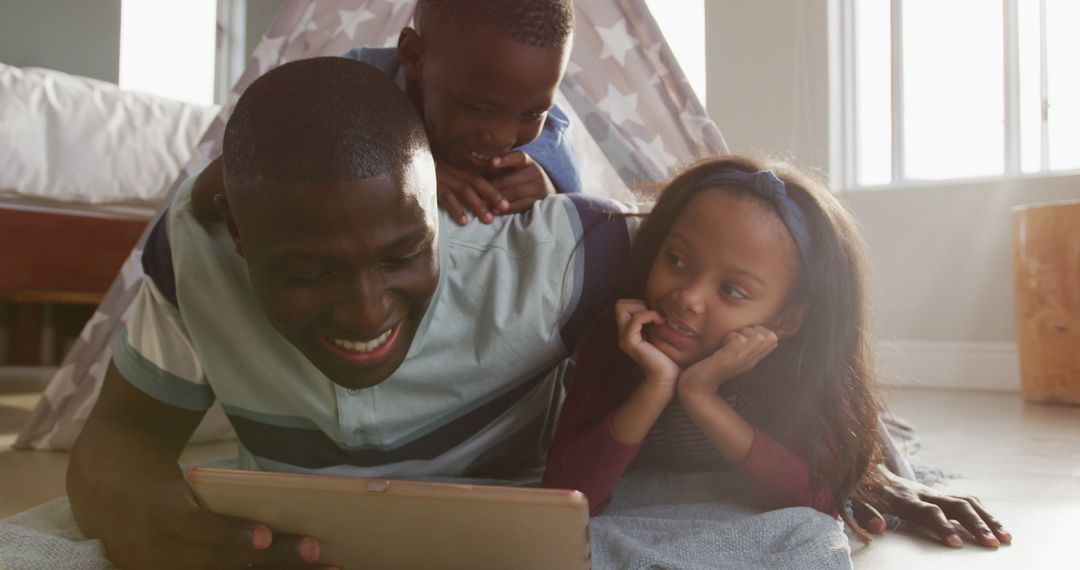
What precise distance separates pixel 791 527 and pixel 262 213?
0.67 m

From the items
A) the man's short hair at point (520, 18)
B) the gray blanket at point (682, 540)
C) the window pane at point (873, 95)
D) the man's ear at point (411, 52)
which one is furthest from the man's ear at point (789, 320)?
the window pane at point (873, 95)

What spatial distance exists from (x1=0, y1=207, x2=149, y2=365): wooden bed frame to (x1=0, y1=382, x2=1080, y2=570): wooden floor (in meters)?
0.37

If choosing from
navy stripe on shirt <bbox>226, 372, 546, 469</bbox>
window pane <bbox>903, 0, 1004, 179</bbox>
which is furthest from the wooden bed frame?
window pane <bbox>903, 0, 1004, 179</bbox>

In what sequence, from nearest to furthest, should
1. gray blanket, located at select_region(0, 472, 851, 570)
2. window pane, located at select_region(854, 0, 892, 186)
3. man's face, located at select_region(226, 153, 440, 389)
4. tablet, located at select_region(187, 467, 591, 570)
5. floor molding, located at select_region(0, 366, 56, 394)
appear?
tablet, located at select_region(187, 467, 591, 570) → man's face, located at select_region(226, 153, 440, 389) → gray blanket, located at select_region(0, 472, 851, 570) → floor molding, located at select_region(0, 366, 56, 394) → window pane, located at select_region(854, 0, 892, 186)

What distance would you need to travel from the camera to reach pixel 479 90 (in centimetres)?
114

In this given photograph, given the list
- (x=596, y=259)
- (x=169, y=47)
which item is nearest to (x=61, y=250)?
(x=596, y=259)

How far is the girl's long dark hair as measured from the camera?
116 cm

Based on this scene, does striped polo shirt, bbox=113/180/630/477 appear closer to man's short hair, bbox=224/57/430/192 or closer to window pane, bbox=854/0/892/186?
man's short hair, bbox=224/57/430/192

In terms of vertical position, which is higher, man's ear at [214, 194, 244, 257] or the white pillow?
the white pillow

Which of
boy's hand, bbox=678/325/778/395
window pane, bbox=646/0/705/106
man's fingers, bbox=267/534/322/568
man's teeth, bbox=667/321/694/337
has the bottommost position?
man's fingers, bbox=267/534/322/568

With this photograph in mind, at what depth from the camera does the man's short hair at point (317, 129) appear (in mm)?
832

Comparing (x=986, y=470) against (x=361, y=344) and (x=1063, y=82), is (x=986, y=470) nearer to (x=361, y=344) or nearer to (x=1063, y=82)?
(x=361, y=344)

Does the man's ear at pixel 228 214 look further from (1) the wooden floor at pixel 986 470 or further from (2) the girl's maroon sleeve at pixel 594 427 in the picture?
(1) the wooden floor at pixel 986 470

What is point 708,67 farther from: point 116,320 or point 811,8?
point 116,320
